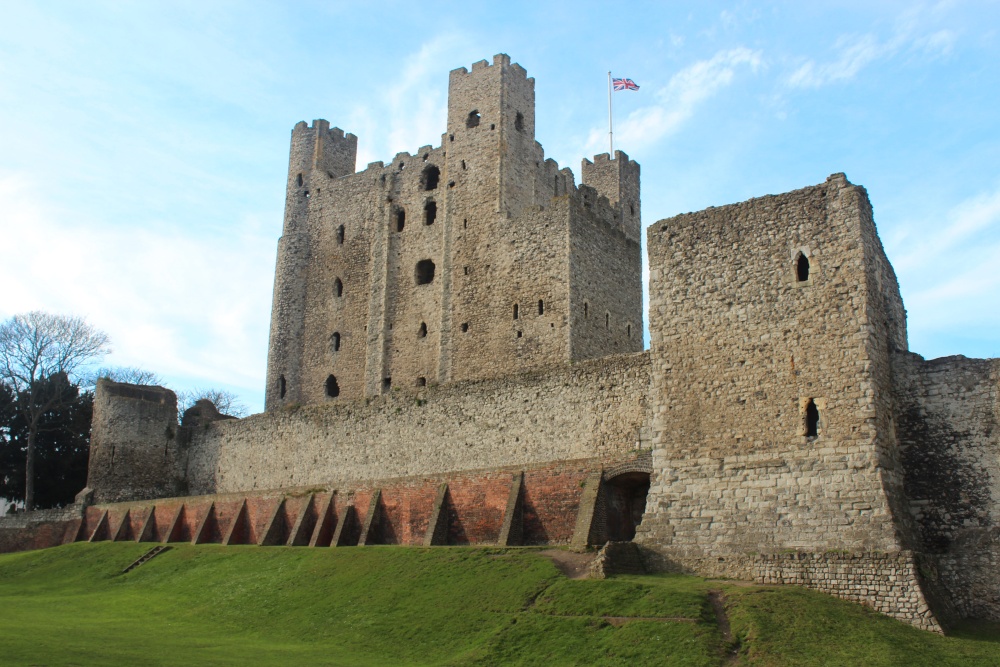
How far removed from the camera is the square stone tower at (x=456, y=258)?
34.4 meters

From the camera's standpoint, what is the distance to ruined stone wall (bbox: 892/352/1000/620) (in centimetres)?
1692

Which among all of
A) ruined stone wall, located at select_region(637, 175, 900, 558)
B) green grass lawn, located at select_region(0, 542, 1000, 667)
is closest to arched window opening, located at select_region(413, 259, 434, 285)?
green grass lawn, located at select_region(0, 542, 1000, 667)

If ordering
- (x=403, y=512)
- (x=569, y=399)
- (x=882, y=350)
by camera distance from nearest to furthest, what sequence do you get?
(x=882, y=350) → (x=403, y=512) → (x=569, y=399)

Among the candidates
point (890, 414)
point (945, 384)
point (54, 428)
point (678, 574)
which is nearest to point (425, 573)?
point (678, 574)

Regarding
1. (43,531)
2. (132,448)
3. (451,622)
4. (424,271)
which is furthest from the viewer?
(424,271)

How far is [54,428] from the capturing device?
4481 centimetres

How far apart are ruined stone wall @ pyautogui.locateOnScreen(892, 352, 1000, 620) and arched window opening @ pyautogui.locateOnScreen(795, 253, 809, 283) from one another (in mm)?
2375

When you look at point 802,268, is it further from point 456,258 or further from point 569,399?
point 456,258

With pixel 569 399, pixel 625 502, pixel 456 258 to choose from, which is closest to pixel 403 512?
pixel 569 399

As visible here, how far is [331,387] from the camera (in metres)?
41.9

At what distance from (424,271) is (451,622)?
24415 millimetres

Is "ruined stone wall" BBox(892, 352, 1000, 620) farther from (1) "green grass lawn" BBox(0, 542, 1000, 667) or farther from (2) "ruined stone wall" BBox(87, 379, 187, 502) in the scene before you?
(2) "ruined stone wall" BBox(87, 379, 187, 502)

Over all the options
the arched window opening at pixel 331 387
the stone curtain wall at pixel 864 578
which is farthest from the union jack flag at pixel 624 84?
the stone curtain wall at pixel 864 578

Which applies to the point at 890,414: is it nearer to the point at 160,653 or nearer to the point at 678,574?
the point at 678,574
